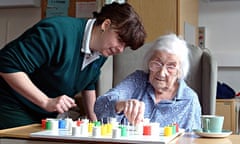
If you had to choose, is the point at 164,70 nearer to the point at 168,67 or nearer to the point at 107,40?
the point at 168,67

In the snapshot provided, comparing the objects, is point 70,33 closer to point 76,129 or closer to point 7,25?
point 76,129

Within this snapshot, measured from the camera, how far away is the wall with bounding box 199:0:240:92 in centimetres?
323

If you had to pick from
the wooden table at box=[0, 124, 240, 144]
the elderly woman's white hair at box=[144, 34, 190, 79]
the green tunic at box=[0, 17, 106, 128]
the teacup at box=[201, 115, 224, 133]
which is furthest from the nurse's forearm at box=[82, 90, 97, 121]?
→ the teacup at box=[201, 115, 224, 133]

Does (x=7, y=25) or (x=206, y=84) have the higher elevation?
(x=7, y=25)

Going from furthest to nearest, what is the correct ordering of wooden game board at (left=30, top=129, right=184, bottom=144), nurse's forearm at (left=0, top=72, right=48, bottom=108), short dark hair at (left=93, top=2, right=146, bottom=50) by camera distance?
short dark hair at (left=93, top=2, right=146, bottom=50) → nurse's forearm at (left=0, top=72, right=48, bottom=108) → wooden game board at (left=30, top=129, right=184, bottom=144)

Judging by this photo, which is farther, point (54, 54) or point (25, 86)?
point (54, 54)

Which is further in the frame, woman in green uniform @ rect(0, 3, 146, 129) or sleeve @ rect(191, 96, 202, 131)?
sleeve @ rect(191, 96, 202, 131)

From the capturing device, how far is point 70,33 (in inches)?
57.3

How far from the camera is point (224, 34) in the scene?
328cm

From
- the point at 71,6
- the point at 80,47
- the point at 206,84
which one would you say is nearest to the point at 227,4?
the point at 71,6

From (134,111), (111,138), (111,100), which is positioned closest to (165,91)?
(111,100)

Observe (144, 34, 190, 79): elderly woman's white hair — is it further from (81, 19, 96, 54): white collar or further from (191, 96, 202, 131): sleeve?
(81, 19, 96, 54): white collar

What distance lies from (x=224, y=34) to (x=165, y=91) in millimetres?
1904

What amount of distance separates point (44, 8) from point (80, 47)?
171cm
